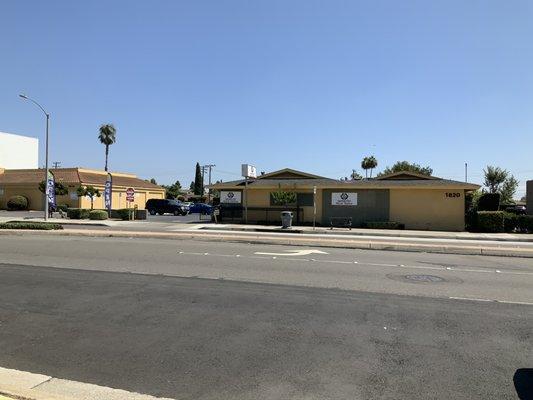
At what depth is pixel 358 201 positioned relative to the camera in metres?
32.9

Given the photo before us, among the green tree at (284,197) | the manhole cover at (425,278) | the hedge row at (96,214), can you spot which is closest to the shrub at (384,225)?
the green tree at (284,197)

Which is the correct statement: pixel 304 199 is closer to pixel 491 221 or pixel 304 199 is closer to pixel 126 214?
pixel 491 221

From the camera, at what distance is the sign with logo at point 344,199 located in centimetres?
3294

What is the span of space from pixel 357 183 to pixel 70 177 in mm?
32717

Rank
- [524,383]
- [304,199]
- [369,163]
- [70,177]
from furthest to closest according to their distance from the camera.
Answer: [369,163], [70,177], [304,199], [524,383]

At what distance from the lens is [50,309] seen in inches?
305

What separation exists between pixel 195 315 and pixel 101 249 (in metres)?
10.1

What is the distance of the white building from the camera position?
70.9m

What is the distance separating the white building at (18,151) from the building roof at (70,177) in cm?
1313

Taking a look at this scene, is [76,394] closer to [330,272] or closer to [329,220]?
[330,272]

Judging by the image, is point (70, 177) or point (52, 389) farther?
point (70, 177)

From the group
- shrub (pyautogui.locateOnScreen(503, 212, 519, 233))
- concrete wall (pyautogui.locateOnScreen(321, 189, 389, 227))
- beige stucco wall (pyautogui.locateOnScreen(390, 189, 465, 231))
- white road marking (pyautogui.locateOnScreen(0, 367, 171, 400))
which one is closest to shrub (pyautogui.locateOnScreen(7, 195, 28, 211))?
concrete wall (pyautogui.locateOnScreen(321, 189, 389, 227))

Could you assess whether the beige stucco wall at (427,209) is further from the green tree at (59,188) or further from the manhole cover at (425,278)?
the green tree at (59,188)

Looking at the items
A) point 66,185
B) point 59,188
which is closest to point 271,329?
point 59,188
